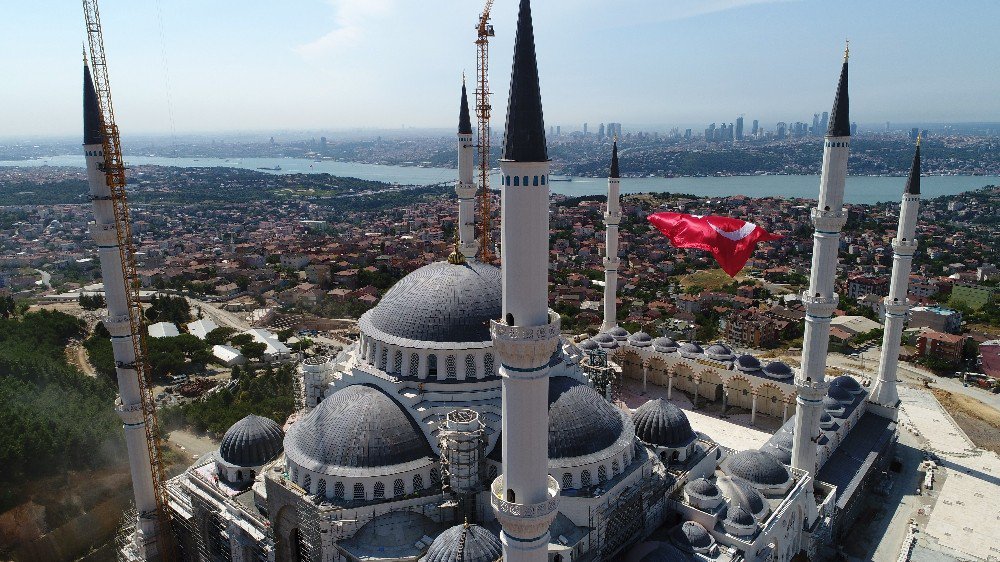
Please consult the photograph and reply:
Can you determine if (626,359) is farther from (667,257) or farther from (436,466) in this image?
(667,257)

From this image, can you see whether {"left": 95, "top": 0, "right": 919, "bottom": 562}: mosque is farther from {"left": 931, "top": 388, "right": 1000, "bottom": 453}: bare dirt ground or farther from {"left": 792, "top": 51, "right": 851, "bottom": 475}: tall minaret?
{"left": 931, "top": 388, "right": 1000, "bottom": 453}: bare dirt ground

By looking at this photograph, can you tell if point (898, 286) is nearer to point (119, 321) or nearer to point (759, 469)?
point (759, 469)

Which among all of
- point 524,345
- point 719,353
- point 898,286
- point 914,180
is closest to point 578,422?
point 524,345

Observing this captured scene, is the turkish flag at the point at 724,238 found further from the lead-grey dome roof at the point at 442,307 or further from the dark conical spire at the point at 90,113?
the dark conical spire at the point at 90,113

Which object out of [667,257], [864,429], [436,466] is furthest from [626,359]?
[667,257]

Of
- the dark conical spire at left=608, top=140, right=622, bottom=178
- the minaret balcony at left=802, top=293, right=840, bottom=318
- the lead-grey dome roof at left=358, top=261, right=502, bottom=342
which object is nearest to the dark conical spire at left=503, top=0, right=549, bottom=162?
the lead-grey dome roof at left=358, top=261, right=502, bottom=342

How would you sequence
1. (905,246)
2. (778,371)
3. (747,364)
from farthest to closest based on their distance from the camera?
(747,364) → (778,371) → (905,246)

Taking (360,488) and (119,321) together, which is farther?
(119,321)
